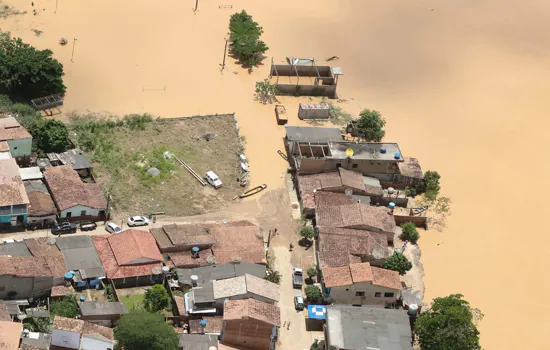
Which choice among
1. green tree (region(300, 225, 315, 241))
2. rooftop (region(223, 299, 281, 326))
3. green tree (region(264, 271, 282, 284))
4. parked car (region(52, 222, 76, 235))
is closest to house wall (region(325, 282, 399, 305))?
green tree (region(264, 271, 282, 284))

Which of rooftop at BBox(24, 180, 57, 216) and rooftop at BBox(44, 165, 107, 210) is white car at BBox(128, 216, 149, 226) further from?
rooftop at BBox(24, 180, 57, 216)

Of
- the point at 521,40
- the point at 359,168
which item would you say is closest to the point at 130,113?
the point at 359,168

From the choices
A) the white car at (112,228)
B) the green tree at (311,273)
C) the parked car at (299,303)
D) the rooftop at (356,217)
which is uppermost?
the rooftop at (356,217)

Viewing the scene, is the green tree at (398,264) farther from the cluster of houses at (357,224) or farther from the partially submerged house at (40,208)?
the partially submerged house at (40,208)

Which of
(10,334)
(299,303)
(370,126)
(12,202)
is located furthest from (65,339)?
(370,126)

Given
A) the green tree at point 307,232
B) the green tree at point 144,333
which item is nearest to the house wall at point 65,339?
the green tree at point 144,333

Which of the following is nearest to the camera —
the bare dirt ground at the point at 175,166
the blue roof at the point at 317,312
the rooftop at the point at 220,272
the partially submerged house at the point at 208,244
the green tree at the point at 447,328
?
the green tree at the point at 447,328

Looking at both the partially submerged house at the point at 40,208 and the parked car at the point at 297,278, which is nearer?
the parked car at the point at 297,278
